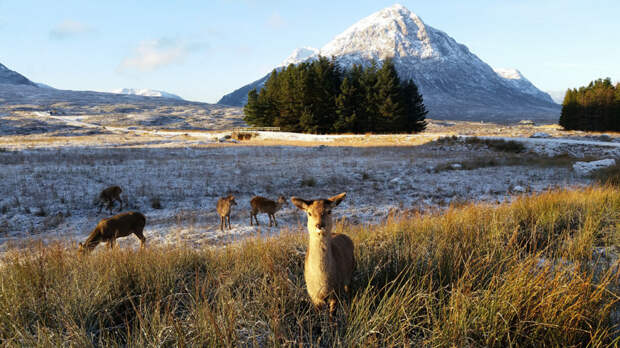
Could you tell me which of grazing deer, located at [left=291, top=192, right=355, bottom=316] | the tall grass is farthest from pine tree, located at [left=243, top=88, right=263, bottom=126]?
grazing deer, located at [left=291, top=192, right=355, bottom=316]

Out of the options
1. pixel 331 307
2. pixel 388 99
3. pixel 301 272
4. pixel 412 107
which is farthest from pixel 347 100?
pixel 331 307

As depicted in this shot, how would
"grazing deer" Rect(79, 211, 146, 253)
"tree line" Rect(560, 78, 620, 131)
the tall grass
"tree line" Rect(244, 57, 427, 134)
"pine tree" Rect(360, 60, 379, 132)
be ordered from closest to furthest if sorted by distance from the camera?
1. the tall grass
2. "grazing deer" Rect(79, 211, 146, 253)
3. "tree line" Rect(244, 57, 427, 134)
4. "pine tree" Rect(360, 60, 379, 132)
5. "tree line" Rect(560, 78, 620, 131)

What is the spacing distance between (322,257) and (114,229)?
17.2ft

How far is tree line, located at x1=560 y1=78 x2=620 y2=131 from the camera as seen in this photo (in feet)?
156

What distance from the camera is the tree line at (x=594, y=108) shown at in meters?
47.5

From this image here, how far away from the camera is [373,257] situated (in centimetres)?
407

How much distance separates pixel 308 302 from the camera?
321 cm

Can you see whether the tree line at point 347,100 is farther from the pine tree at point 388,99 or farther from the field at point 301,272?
the field at point 301,272

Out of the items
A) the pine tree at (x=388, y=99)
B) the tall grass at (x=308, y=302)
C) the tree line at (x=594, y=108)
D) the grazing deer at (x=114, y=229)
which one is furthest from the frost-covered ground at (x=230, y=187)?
the tree line at (x=594, y=108)

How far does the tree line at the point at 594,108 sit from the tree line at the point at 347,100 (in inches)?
1154

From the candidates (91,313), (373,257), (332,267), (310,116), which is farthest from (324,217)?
(310,116)

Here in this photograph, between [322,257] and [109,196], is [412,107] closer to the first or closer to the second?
[109,196]

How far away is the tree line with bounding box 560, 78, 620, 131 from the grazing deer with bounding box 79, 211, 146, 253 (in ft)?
218

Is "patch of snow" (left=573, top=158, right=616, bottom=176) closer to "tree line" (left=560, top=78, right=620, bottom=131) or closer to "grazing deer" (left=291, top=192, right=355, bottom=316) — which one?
"grazing deer" (left=291, top=192, right=355, bottom=316)
